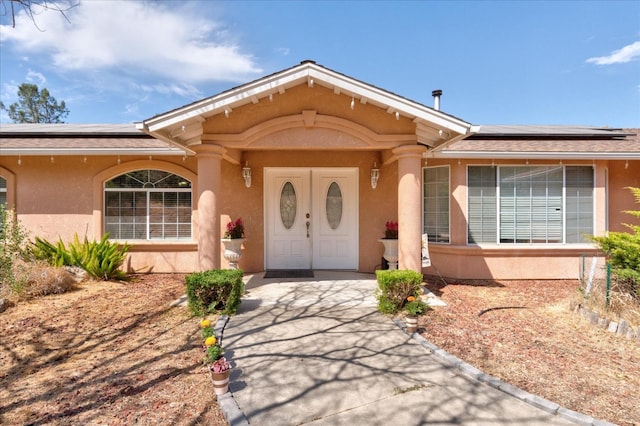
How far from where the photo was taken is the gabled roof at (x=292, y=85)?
19.6 ft

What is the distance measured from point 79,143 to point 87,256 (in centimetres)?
329

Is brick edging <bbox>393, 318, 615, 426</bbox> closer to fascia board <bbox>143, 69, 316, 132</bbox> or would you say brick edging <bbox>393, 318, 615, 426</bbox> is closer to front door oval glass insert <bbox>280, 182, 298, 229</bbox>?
fascia board <bbox>143, 69, 316, 132</bbox>

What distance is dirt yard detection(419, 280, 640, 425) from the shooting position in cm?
334

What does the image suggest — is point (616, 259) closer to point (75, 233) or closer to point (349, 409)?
point (349, 409)

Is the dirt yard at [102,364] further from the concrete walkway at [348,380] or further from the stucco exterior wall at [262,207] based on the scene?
the stucco exterior wall at [262,207]

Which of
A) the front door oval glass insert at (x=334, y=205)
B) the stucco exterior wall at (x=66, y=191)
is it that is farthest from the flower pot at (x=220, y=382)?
the stucco exterior wall at (x=66, y=191)

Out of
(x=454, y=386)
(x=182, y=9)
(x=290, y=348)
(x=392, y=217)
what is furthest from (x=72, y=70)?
(x=454, y=386)

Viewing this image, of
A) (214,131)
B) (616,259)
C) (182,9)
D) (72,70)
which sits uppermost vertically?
(72,70)

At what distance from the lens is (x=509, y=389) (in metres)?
3.37

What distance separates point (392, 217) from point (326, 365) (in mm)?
5825

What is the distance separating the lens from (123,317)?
5711mm

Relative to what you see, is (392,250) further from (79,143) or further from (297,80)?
(79,143)

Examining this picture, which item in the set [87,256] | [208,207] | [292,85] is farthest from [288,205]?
[87,256]

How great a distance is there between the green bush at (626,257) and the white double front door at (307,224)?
→ 560 cm
